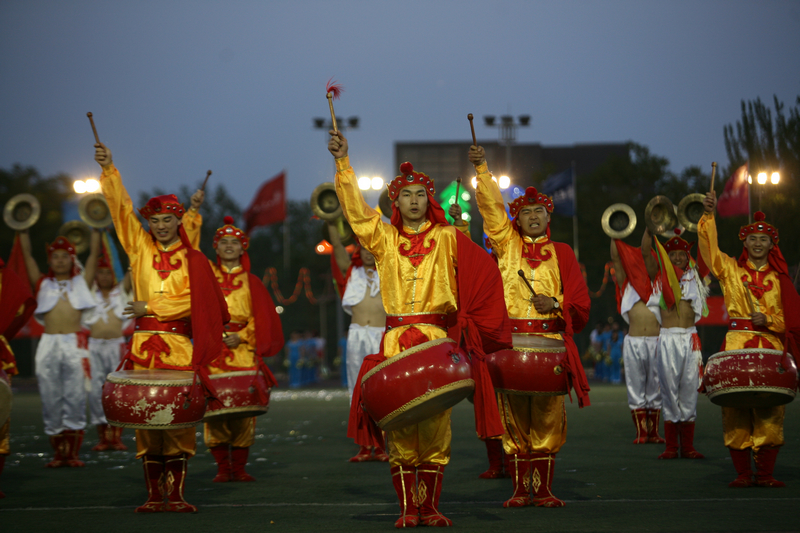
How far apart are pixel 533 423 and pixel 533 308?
2.71ft

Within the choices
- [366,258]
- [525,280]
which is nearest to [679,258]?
[366,258]

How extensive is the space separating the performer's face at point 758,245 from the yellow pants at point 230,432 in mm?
4622

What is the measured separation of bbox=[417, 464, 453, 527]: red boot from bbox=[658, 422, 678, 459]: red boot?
394 cm

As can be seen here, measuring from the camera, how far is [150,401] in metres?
5.38

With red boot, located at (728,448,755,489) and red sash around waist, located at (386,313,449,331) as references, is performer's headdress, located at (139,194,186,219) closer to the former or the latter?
red sash around waist, located at (386,313,449,331)

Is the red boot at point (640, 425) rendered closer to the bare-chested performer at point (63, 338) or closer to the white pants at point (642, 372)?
the white pants at point (642, 372)

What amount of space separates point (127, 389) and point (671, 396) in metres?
5.85

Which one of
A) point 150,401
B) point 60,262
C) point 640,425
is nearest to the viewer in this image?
point 150,401

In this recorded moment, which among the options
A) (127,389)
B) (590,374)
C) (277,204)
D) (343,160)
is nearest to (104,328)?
(127,389)

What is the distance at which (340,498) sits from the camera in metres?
6.20

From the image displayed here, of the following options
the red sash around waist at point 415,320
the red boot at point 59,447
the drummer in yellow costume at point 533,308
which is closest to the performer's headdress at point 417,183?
the drummer in yellow costume at point 533,308

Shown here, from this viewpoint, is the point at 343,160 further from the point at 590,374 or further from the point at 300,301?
the point at 300,301

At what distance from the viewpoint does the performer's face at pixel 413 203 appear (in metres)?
5.26

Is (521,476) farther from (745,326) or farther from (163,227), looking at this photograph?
(163,227)
